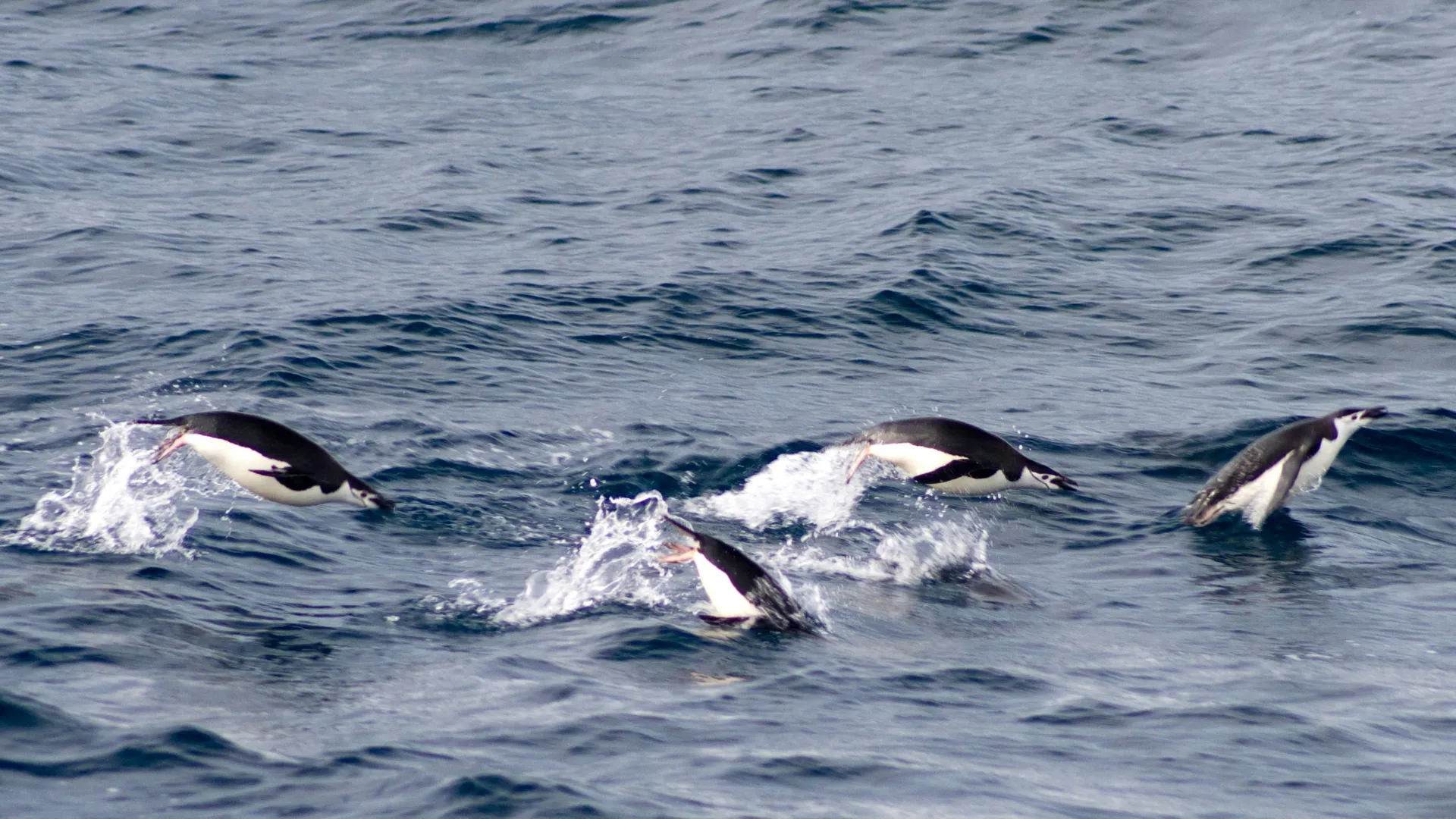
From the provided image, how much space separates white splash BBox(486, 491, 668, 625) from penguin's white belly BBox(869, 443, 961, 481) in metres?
1.49

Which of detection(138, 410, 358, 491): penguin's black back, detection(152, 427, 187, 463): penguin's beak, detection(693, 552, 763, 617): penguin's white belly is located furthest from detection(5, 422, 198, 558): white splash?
detection(693, 552, 763, 617): penguin's white belly

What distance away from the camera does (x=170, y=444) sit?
9641 mm

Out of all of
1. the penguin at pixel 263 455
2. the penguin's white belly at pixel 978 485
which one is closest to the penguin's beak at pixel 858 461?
the penguin's white belly at pixel 978 485

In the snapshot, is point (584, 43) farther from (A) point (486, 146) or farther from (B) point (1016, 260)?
(B) point (1016, 260)

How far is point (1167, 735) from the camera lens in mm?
7473

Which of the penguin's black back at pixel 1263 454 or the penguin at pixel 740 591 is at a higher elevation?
the penguin at pixel 740 591

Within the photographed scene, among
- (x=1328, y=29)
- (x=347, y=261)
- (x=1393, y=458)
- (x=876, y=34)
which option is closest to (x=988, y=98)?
(x=876, y=34)

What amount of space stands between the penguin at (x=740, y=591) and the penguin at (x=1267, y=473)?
3.36 m

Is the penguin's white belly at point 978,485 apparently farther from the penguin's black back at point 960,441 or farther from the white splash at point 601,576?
the white splash at point 601,576

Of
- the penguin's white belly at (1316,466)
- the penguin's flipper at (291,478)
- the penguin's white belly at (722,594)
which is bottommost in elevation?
the penguin's white belly at (1316,466)

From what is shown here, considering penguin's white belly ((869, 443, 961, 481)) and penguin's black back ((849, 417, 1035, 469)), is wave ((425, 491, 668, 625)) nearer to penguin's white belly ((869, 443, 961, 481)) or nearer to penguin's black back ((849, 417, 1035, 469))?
penguin's white belly ((869, 443, 961, 481))

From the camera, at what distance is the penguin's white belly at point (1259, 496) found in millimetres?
10867

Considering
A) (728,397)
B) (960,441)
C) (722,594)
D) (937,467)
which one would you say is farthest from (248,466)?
(728,397)

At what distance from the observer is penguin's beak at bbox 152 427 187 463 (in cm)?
958
